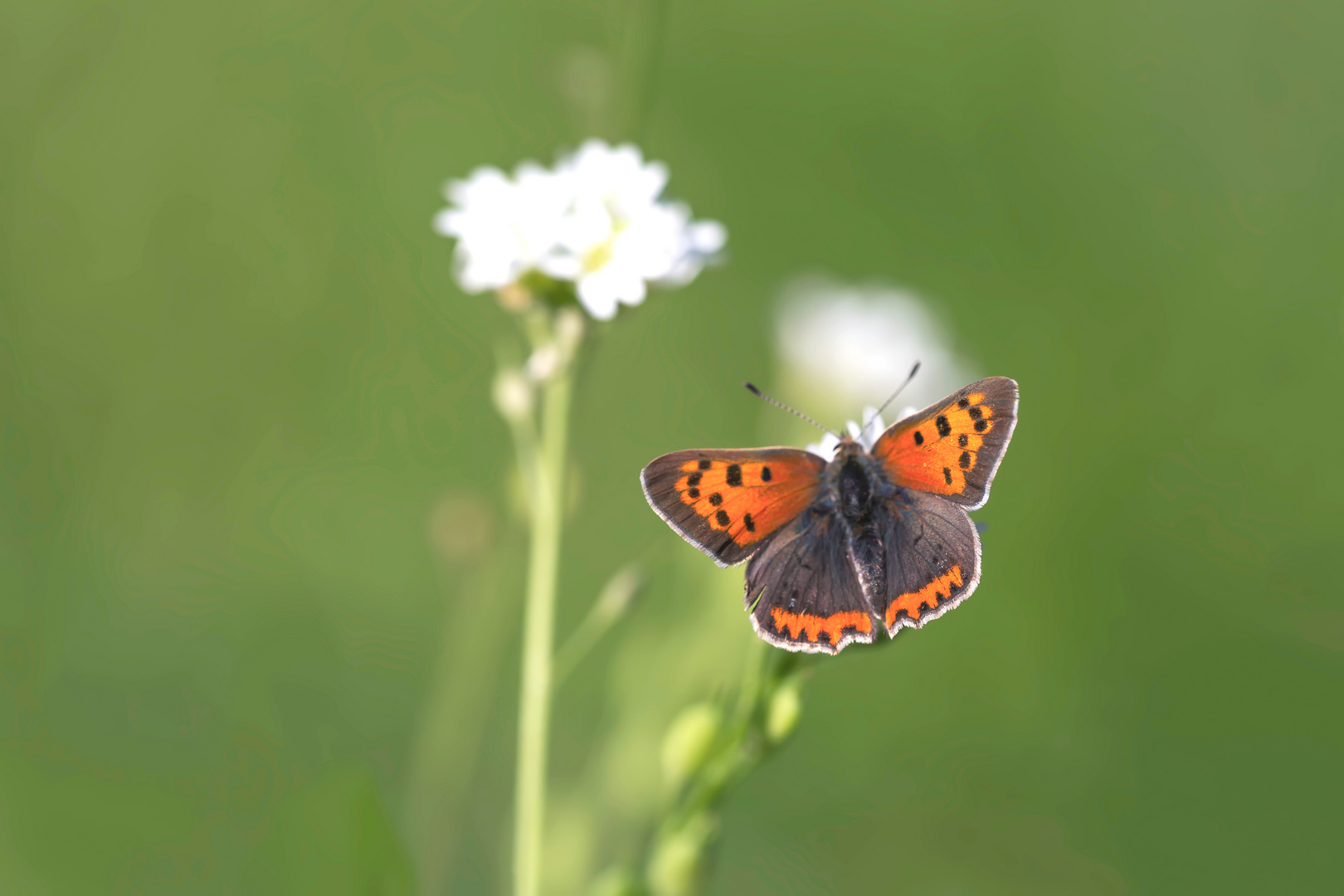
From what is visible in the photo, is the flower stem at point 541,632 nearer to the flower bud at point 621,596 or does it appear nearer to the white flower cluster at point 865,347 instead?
the flower bud at point 621,596

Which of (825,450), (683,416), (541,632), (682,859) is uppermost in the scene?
(683,416)

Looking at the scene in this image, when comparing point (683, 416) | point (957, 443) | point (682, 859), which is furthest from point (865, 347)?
point (682, 859)

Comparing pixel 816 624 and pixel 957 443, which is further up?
pixel 957 443

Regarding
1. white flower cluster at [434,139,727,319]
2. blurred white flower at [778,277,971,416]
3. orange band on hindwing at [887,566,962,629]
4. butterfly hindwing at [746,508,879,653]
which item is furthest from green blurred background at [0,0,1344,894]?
orange band on hindwing at [887,566,962,629]

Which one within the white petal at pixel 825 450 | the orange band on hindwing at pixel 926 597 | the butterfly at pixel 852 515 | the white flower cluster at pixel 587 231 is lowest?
the orange band on hindwing at pixel 926 597

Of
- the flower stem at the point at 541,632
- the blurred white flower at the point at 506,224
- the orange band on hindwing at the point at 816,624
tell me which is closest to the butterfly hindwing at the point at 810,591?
the orange band on hindwing at the point at 816,624

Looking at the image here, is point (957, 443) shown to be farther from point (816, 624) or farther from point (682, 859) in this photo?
Answer: point (682, 859)
